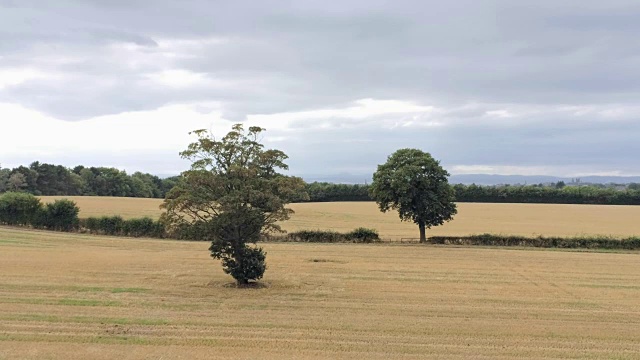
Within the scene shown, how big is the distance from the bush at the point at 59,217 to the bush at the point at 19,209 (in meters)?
0.84

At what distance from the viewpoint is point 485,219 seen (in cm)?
7788

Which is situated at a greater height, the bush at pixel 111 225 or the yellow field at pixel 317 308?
the bush at pixel 111 225

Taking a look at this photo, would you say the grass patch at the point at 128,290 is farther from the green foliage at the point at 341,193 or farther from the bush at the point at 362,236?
the green foliage at the point at 341,193

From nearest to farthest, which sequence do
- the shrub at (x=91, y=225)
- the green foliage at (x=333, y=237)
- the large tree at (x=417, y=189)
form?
the large tree at (x=417, y=189), the green foliage at (x=333, y=237), the shrub at (x=91, y=225)

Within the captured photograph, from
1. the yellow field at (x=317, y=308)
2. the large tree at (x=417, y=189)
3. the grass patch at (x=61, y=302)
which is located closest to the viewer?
the yellow field at (x=317, y=308)

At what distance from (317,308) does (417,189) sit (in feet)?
94.9

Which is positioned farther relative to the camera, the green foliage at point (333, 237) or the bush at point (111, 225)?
the bush at point (111, 225)

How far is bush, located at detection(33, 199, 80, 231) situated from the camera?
53.2 m

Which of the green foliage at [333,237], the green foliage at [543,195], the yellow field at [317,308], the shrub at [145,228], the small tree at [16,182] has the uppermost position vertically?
the small tree at [16,182]

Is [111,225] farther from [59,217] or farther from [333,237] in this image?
[333,237]

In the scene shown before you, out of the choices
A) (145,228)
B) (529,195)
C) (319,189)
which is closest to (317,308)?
(145,228)

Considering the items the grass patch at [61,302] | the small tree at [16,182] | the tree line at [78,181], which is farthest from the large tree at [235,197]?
the small tree at [16,182]

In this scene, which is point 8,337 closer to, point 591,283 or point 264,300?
point 264,300

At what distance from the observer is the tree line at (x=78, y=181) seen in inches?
4820
